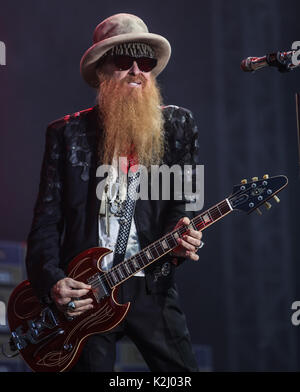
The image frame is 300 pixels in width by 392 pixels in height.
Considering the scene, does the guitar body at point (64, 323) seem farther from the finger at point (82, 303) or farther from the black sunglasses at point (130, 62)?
the black sunglasses at point (130, 62)

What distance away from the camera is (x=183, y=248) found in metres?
3.22

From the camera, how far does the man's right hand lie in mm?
3213

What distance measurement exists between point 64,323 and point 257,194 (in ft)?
3.62

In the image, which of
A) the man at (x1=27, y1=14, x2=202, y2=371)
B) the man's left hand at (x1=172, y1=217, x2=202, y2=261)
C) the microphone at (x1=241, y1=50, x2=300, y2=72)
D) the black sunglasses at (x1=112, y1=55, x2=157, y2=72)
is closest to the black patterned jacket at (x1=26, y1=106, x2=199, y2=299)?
the man at (x1=27, y1=14, x2=202, y2=371)

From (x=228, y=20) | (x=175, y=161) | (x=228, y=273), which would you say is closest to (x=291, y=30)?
(x=228, y=20)

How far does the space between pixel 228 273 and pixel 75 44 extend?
2.46 m

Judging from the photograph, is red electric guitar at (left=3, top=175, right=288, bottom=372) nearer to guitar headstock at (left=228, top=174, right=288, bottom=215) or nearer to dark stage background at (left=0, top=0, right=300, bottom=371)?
guitar headstock at (left=228, top=174, right=288, bottom=215)

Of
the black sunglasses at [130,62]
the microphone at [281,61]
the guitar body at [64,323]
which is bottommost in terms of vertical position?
the guitar body at [64,323]

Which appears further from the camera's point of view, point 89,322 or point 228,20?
point 228,20

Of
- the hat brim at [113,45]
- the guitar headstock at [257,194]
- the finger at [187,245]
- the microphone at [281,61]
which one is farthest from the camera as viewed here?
the hat brim at [113,45]

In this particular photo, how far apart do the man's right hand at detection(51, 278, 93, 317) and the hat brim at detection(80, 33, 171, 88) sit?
3.66 feet

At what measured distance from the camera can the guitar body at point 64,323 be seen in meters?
3.19

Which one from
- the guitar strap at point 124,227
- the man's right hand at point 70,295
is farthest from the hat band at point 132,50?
the man's right hand at point 70,295

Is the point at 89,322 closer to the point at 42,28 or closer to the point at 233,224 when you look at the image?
the point at 42,28
